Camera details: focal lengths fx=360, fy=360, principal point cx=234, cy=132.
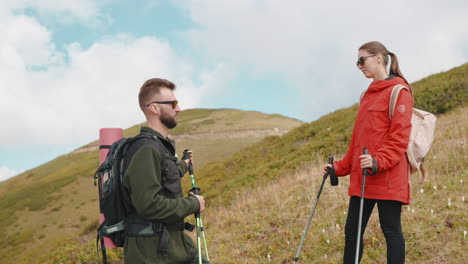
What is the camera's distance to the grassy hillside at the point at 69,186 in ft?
89.4

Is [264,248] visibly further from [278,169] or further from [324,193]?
[278,169]

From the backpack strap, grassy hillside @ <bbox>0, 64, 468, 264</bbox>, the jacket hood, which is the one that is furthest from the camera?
grassy hillside @ <bbox>0, 64, 468, 264</bbox>

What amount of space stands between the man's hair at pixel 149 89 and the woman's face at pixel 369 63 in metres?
2.14

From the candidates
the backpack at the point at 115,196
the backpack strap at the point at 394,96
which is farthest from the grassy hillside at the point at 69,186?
the backpack strap at the point at 394,96

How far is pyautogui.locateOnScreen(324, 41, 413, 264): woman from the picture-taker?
3588 millimetres

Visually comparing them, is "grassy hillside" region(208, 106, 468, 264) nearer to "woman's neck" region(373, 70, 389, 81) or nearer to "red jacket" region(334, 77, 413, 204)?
"red jacket" region(334, 77, 413, 204)

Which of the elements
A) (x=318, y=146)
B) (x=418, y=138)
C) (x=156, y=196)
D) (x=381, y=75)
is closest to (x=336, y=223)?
(x=418, y=138)

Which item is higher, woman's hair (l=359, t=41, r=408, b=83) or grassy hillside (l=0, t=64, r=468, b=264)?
woman's hair (l=359, t=41, r=408, b=83)

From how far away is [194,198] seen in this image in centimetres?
302

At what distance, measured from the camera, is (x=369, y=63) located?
12.9 ft

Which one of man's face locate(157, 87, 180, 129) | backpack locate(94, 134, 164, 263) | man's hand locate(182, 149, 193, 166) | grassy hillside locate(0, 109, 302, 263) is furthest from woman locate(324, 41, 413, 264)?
grassy hillside locate(0, 109, 302, 263)

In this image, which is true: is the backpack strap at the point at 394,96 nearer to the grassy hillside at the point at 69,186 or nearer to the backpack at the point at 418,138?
the backpack at the point at 418,138

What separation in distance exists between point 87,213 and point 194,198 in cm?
3019

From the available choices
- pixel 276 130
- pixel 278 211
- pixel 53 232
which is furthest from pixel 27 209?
pixel 278 211
